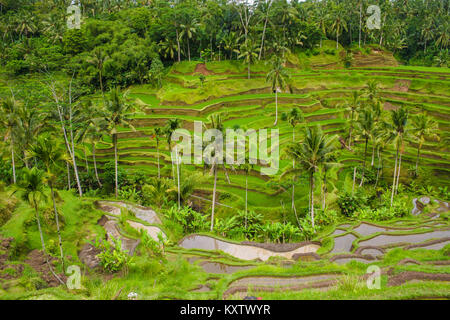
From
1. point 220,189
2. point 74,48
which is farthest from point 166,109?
point 74,48

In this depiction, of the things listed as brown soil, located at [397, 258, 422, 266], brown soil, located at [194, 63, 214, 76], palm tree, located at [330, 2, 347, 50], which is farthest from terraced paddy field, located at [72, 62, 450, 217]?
brown soil, located at [397, 258, 422, 266]

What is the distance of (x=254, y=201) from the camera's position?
85.9 feet

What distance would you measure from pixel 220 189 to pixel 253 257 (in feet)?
35.6

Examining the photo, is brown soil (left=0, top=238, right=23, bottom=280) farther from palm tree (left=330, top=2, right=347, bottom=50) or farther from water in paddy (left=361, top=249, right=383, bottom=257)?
palm tree (left=330, top=2, right=347, bottom=50)

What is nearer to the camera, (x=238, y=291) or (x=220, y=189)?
(x=238, y=291)

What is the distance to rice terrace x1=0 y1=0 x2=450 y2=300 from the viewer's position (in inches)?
510

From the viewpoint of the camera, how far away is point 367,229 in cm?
2044

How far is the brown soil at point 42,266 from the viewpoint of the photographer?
13.0 m

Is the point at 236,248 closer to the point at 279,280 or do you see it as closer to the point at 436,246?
the point at 279,280

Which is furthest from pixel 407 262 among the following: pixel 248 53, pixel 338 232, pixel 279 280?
pixel 248 53

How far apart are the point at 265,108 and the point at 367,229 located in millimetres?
25661

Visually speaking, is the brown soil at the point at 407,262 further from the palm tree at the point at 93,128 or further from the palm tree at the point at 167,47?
the palm tree at the point at 167,47

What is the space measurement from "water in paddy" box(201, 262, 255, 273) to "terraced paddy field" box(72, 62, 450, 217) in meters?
9.95

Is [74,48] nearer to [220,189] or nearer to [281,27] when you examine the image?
[281,27]
